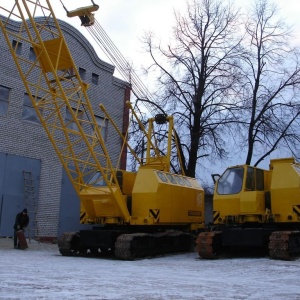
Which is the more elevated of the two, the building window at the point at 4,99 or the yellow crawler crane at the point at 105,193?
the building window at the point at 4,99

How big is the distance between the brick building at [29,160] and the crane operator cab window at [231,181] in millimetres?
8705

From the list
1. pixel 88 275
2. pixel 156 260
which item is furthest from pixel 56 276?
pixel 156 260

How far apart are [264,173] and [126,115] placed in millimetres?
11251

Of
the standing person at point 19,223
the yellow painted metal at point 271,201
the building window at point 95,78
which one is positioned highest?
the building window at point 95,78

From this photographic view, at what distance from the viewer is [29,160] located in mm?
19891

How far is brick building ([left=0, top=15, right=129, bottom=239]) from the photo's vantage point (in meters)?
19.0

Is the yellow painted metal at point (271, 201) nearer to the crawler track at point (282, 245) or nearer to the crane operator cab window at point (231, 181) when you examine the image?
the crane operator cab window at point (231, 181)

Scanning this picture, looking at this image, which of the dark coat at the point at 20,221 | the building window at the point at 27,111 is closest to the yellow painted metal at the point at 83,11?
the building window at the point at 27,111

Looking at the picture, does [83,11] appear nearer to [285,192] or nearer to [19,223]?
[19,223]

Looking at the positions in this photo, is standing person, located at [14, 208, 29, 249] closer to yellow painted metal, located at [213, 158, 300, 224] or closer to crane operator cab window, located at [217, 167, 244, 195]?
yellow painted metal, located at [213, 158, 300, 224]

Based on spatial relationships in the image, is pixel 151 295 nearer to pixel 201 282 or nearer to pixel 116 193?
pixel 201 282

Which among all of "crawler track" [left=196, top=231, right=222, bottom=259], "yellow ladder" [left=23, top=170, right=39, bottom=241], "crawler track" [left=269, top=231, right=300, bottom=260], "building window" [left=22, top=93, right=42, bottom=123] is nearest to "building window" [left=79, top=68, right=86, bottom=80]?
"building window" [left=22, top=93, right=42, bottom=123]

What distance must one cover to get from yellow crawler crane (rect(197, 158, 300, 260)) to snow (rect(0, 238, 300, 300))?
2.96ft

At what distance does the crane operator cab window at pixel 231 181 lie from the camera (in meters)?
14.2
